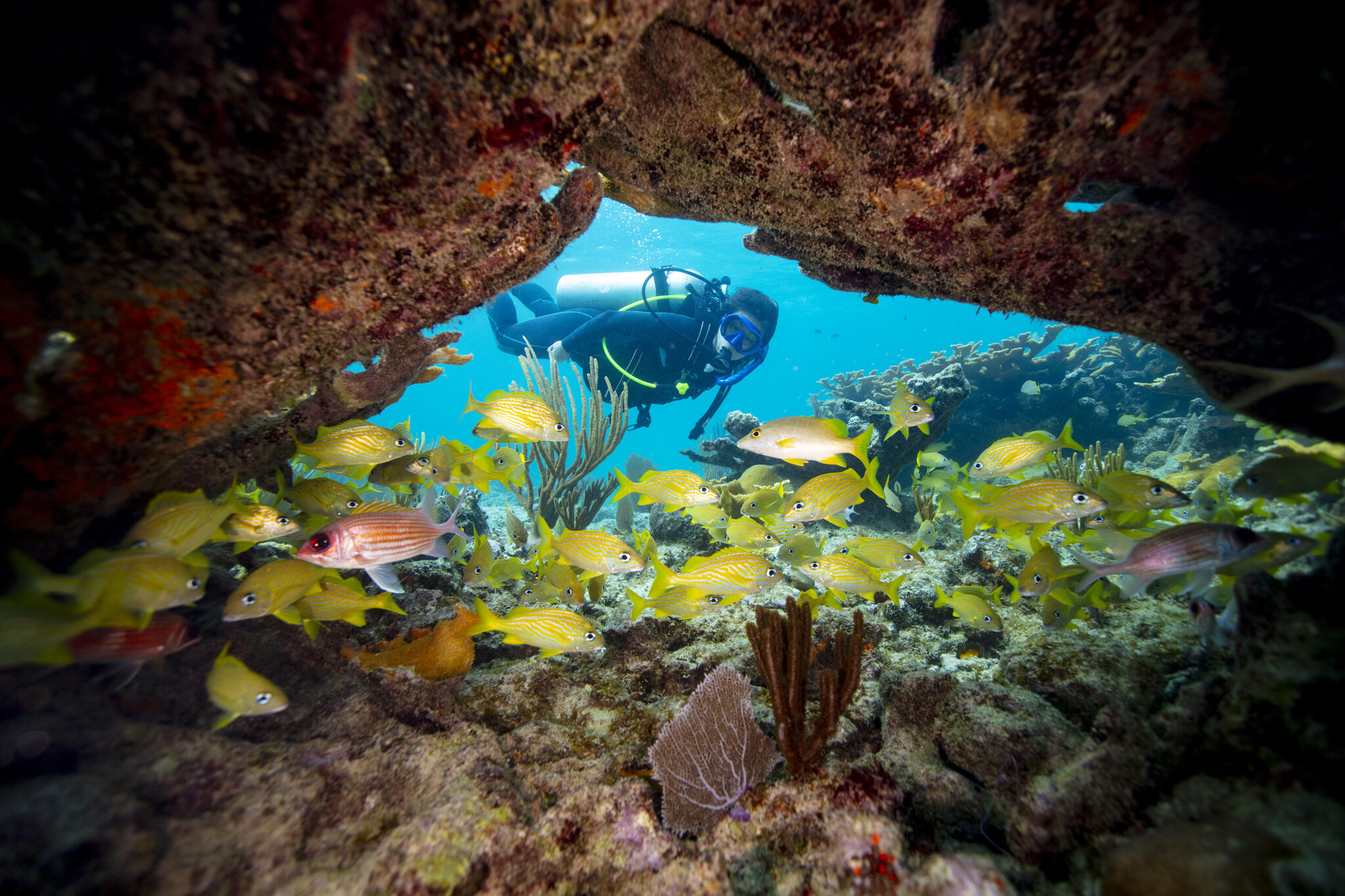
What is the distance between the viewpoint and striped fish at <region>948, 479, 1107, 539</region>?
301 cm

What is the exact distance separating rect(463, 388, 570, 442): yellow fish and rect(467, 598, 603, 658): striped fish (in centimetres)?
124

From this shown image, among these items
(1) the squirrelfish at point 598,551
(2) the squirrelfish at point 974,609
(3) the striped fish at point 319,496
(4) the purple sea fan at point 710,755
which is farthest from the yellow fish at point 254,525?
(2) the squirrelfish at point 974,609

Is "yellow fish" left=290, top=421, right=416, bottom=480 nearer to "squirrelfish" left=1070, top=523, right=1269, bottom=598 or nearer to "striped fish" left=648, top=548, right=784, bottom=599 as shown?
"striped fish" left=648, top=548, right=784, bottom=599

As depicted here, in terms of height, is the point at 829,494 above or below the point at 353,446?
above

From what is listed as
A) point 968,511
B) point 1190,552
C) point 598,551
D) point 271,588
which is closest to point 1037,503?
point 968,511

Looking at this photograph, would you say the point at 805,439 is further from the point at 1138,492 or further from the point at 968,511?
the point at 1138,492

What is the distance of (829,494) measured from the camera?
140 inches

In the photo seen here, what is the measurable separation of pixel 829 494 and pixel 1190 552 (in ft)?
6.18

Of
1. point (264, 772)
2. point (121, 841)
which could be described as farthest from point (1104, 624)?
point (121, 841)

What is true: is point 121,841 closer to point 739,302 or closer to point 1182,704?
point 1182,704

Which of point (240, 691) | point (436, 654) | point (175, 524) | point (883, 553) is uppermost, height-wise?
point (883, 553)

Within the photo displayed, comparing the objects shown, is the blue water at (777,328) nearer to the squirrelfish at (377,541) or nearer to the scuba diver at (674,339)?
the squirrelfish at (377,541)

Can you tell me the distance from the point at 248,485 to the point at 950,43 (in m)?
6.02

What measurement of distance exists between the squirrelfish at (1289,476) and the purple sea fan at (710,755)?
105 inches
